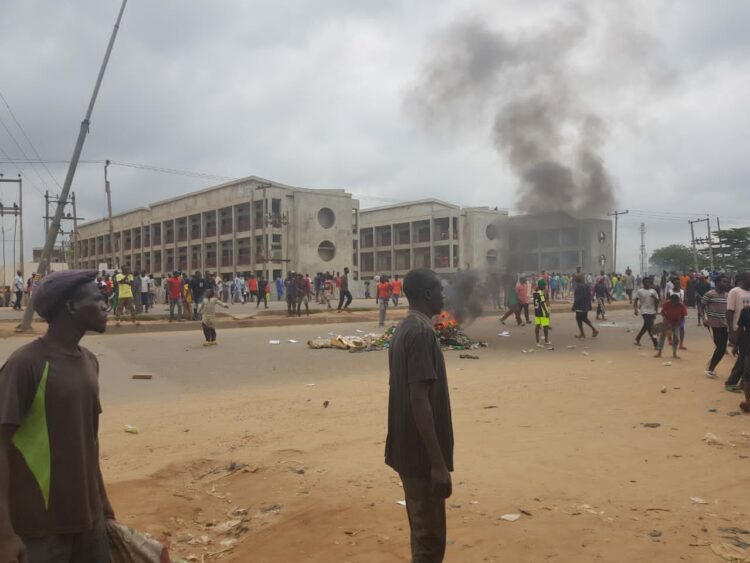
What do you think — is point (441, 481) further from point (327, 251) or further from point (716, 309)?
point (327, 251)

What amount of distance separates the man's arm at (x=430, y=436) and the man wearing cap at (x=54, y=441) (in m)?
1.30

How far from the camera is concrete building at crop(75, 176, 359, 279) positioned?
142ft

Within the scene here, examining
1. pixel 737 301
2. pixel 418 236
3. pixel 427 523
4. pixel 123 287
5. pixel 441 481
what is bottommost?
pixel 427 523

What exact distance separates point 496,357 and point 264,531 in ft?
28.5

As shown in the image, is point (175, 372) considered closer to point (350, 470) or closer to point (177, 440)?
point (177, 440)

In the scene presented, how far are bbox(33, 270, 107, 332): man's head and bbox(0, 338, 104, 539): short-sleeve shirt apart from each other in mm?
124

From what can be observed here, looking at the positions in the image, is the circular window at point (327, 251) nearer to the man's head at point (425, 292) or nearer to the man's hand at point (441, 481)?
the man's head at point (425, 292)

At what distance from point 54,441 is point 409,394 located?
4.64ft

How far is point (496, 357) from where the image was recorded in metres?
11.9

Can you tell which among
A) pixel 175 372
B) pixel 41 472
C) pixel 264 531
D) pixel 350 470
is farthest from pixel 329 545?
pixel 175 372

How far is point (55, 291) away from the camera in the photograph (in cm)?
218

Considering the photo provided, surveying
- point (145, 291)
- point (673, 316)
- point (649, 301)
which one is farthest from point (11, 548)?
point (145, 291)

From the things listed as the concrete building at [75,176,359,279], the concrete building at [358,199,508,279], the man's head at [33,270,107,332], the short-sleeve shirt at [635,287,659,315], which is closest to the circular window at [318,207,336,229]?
the concrete building at [75,176,359,279]

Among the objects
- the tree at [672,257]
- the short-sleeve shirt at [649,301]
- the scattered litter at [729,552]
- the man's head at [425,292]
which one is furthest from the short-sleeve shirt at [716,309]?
the tree at [672,257]
